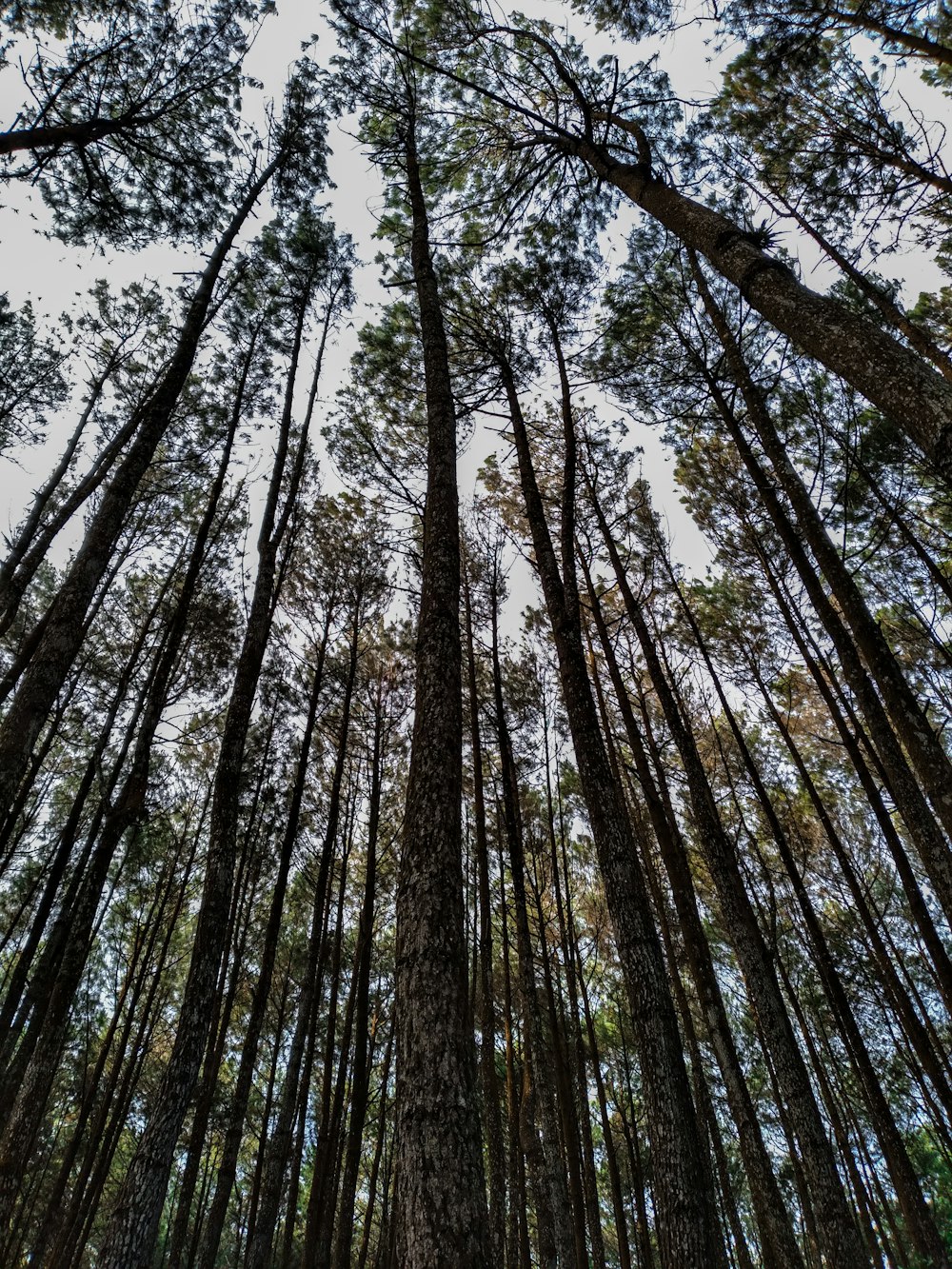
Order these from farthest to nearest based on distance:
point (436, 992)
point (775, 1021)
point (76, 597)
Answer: point (775, 1021) < point (76, 597) < point (436, 992)

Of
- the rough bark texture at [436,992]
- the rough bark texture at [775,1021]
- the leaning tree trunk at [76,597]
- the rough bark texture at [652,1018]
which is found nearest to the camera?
the rough bark texture at [436,992]

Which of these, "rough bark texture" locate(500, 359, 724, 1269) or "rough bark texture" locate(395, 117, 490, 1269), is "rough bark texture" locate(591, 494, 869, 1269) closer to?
"rough bark texture" locate(500, 359, 724, 1269)

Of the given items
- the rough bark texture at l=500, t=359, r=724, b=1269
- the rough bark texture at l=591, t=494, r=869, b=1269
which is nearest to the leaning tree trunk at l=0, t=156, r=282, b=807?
the rough bark texture at l=500, t=359, r=724, b=1269

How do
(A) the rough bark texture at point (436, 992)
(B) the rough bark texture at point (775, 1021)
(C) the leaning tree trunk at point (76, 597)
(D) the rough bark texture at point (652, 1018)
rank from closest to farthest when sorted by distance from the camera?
1. (A) the rough bark texture at point (436, 992)
2. (D) the rough bark texture at point (652, 1018)
3. (C) the leaning tree trunk at point (76, 597)
4. (B) the rough bark texture at point (775, 1021)

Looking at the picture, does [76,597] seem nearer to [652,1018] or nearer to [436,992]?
[436,992]

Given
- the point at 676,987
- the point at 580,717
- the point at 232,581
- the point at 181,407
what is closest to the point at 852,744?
the point at 580,717

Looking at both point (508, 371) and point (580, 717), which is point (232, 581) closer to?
point (508, 371)

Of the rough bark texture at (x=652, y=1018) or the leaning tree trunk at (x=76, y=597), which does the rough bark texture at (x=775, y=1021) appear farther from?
the leaning tree trunk at (x=76, y=597)

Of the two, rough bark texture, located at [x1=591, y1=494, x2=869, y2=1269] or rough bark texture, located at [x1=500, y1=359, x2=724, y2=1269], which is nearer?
rough bark texture, located at [x1=500, y1=359, x2=724, y2=1269]

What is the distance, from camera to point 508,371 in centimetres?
912

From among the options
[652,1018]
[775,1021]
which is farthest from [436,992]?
[775,1021]

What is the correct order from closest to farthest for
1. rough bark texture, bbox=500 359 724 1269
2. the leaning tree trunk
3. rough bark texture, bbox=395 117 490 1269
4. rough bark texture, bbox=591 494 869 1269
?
rough bark texture, bbox=395 117 490 1269
rough bark texture, bbox=500 359 724 1269
the leaning tree trunk
rough bark texture, bbox=591 494 869 1269

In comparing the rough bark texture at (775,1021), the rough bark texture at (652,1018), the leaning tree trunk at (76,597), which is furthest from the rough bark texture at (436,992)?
the rough bark texture at (775,1021)

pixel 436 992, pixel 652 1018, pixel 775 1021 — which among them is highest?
pixel 775 1021
